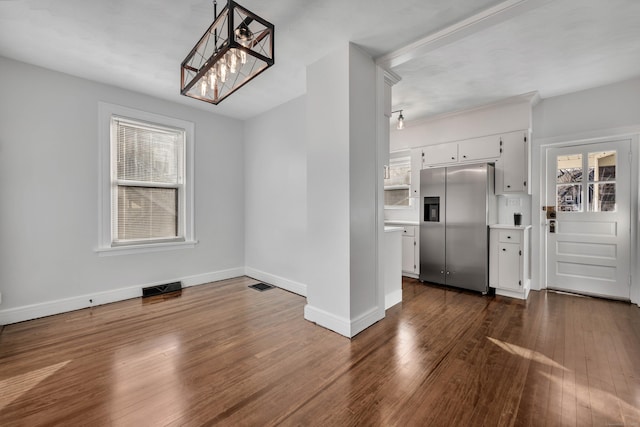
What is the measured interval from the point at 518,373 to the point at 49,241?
4613 millimetres

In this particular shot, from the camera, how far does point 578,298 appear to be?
3.61m

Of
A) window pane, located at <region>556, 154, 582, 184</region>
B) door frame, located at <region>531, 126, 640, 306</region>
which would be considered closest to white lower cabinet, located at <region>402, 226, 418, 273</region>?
door frame, located at <region>531, 126, 640, 306</region>

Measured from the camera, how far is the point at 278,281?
161 inches

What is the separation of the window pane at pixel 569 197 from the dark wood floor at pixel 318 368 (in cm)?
135

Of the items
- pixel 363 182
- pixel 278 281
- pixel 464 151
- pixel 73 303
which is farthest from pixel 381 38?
pixel 73 303

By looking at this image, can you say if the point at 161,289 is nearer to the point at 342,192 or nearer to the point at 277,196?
the point at 277,196

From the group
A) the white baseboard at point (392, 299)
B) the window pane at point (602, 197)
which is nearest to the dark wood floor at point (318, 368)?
the white baseboard at point (392, 299)

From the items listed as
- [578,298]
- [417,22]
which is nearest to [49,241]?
[417,22]

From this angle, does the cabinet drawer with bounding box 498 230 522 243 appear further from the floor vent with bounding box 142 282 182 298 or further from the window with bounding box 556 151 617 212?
the floor vent with bounding box 142 282 182 298

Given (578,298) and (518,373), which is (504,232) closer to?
(578,298)

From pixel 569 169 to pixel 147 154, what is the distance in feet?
19.4

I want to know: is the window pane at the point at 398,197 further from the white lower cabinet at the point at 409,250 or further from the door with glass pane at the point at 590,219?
the door with glass pane at the point at 590,219

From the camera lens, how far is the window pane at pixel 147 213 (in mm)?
3584

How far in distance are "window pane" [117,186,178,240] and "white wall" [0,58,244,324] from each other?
0.29m
